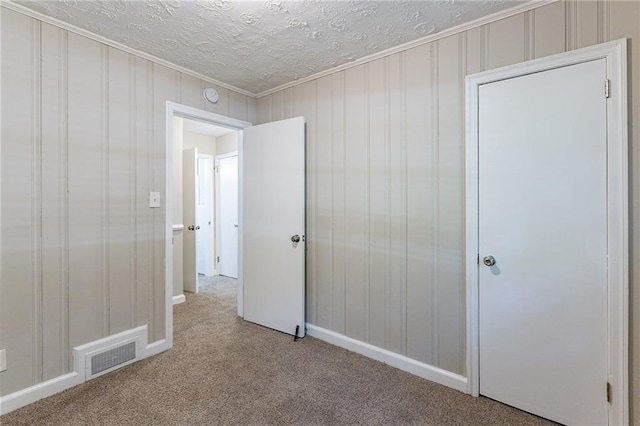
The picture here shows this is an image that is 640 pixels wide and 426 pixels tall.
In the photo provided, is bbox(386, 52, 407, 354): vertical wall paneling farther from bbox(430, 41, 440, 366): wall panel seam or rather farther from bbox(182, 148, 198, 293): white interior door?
bbox(182, 148, 198, 293): white interior door

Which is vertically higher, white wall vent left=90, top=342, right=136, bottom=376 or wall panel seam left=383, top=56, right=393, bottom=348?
wall panel seam left=383, top=56, right=393, bottom=348

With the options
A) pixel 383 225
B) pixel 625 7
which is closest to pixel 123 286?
pixel 383 225

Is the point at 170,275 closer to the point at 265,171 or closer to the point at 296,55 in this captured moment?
the point at 265,171

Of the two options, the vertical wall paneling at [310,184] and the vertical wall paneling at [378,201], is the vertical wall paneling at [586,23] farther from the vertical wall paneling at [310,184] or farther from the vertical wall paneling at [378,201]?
the vertical wall paneling at [310,184]

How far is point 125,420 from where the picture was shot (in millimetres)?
1613

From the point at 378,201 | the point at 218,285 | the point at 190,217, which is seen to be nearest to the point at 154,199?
the point at 378,201

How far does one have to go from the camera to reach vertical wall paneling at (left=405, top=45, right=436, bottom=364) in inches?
80.0

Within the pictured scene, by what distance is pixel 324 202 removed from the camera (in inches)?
103

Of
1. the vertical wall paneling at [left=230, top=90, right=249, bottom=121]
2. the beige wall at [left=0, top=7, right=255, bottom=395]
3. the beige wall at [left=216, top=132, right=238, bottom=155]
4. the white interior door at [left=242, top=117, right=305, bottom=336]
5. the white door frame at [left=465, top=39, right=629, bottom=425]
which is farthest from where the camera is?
the beige wall at [left=216, top=132, right=238, bottom=155]

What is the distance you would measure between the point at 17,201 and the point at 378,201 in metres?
2.34

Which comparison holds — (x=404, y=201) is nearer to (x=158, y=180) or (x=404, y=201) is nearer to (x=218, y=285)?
(x=158, y=180)

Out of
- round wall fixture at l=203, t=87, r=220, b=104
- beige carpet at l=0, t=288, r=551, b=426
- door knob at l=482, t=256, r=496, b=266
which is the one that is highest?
round wall fixture at l=203, t=87, r=220, b=104

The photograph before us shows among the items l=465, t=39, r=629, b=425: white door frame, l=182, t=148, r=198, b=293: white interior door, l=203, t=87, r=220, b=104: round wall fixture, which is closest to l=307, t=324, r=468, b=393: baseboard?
l=465, t=39, r=629, b=425: white door frame

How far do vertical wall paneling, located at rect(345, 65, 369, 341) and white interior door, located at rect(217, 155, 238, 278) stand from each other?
2.76 m
